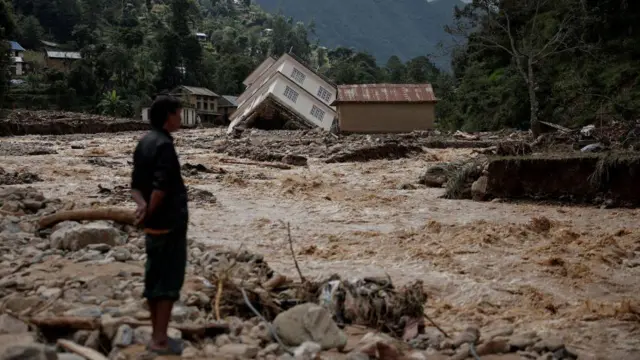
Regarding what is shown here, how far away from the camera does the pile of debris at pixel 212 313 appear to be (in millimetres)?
4250

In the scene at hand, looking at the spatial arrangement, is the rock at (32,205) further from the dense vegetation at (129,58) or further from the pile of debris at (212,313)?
the dense vegetation at (129,58)

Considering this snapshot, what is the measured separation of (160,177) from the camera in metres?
3.89

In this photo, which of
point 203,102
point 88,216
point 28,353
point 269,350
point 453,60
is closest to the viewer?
point 28,353

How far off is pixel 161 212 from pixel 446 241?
5707 millimetres

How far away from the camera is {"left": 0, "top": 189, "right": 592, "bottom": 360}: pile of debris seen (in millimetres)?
4250

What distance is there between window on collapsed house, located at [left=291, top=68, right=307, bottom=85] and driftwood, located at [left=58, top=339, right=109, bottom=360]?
141ft

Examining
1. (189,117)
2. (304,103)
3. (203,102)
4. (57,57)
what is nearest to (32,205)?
(304,103)

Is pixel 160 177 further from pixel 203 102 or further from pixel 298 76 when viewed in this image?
pixel 203 102

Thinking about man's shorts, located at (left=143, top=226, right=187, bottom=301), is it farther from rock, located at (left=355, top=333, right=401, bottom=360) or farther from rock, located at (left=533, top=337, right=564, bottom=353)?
rock, located at (left=533, top=337, right=564, bottom=353)

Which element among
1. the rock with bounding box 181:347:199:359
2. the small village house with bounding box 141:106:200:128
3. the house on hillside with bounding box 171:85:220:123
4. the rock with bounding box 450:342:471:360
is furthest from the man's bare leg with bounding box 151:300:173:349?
the house on hillside with bounding box 171:85:220:123

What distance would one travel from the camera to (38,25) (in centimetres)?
7481

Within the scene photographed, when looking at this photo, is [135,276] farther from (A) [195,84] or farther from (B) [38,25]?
(B) [38,25]

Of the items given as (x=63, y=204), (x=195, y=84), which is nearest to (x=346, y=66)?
(x=195, y=84)

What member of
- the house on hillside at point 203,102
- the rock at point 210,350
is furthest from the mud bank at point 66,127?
the rock at point 210,350
